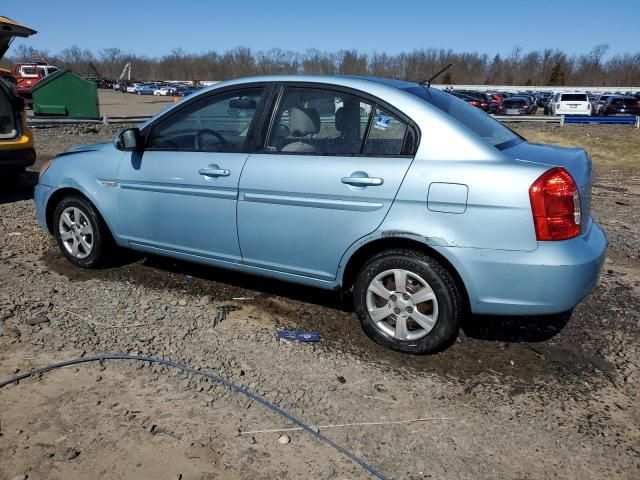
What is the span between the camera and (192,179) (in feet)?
13.4

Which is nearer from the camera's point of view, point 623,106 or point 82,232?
point 82,232

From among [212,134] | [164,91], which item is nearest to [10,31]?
[212,134]

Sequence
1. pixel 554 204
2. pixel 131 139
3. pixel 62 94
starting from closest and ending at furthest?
pixel 554 204, pixel 131 139, pixel 62 94

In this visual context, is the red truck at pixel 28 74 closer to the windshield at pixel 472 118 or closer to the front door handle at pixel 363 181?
the windshield at pixel 472 118

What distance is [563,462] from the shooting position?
8.45 ft

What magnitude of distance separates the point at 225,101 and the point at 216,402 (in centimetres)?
225

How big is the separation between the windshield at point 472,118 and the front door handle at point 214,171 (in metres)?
1.39

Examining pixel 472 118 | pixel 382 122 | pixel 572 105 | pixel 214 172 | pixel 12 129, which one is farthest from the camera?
pixel 572 105

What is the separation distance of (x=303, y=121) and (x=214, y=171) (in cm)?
74

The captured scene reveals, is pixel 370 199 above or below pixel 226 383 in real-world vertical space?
above

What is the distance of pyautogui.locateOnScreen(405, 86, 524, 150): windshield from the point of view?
3520 millimetres

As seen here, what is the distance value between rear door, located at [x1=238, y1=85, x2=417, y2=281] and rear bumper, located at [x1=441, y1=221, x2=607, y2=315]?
64 cm

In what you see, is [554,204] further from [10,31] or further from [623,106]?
[623,106]

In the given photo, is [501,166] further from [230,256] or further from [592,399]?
[230,256]
